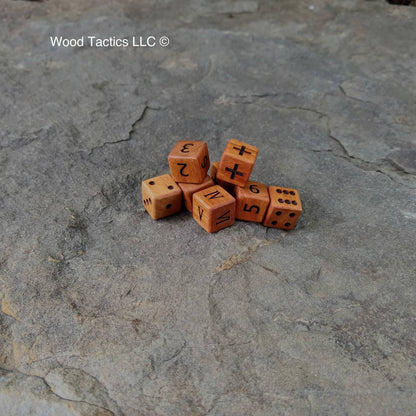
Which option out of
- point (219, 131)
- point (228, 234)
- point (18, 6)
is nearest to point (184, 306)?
point (228, 234)

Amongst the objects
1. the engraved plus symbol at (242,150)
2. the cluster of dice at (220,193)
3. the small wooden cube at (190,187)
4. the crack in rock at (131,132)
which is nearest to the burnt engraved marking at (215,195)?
the cluster of dice at (220,193)

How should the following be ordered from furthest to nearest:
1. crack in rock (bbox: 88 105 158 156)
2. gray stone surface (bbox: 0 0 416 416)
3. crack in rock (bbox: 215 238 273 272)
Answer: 1. crack in rock (bbox: 88 105 158 156)
2. crack in rock (bbox: 215 238 273 272)
3. gray stone surface (bbox: 0 0 416 416)

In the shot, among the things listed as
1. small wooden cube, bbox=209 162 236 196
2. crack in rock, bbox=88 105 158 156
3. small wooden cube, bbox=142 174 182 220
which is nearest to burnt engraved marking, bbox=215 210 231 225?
small wooden cube, bbox=209 162 236 196

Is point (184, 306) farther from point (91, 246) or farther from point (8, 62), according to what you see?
point (8, 62)

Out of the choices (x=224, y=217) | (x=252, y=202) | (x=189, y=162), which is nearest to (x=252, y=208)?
(x=252, y=202)

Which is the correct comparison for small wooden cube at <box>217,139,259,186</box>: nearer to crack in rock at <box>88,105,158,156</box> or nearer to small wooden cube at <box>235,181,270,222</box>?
small wooden cube at <box>235,181,270,222</box>

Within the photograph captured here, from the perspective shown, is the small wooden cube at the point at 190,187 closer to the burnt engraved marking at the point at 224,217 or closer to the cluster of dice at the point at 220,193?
the cluster of dice at the point at 220,193

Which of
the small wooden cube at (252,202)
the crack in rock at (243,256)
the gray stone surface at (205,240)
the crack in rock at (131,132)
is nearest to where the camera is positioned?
the gray stone surface at (205,240)

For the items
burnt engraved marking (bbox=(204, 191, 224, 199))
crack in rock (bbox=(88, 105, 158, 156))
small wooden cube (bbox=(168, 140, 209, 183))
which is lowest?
crack in rock (bbox=(88, 105, 158, 156))
